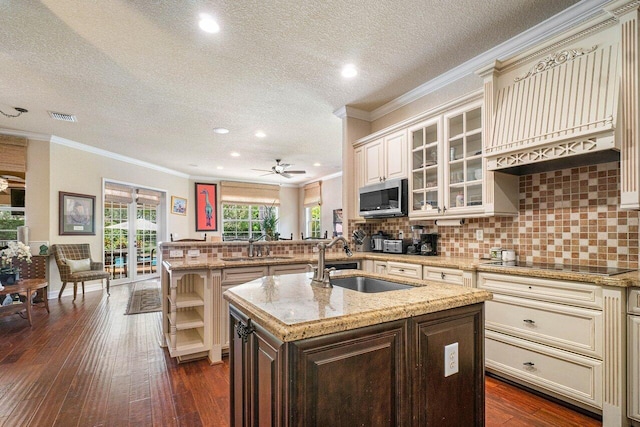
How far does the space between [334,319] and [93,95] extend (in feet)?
13.8

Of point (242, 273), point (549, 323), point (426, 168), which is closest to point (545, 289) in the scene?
point (549, 323)

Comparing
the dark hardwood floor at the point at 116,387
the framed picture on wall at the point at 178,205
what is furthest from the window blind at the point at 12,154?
the framed picture on wall at the point at 178,205

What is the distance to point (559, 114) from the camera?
221cm

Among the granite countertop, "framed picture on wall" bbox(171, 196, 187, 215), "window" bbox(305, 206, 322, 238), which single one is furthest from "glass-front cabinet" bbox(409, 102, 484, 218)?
"framed picture on wall" bbox(171, 196, 187, 215)

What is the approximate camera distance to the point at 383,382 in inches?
43.9

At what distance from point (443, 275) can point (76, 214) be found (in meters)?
6.38

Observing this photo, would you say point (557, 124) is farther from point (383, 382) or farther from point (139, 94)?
point (139, 94)

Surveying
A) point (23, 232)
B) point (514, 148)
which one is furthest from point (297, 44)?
point (23, 232)

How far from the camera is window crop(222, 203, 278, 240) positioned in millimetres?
9820

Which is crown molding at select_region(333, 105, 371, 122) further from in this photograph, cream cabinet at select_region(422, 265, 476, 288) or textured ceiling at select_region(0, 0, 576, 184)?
cream cabinet at select_region(422, 265, 476, 288)

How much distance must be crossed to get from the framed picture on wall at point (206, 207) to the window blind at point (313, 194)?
110 inches

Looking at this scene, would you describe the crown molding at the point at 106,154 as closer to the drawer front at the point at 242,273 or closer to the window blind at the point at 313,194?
the window blind at the point at 313,194

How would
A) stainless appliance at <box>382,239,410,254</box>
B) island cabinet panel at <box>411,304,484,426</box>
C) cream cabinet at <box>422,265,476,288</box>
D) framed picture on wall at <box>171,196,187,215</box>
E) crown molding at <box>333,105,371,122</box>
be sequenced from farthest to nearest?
framed picture on wall at <box>171,196,187,215</box>, crown molding at <box>333,105,371,122</box>, stainless appliance at <box>382,239,410,254</box>, cream cabinet at <box>422,265,476,288</box>, island cabinet panel at <box>411,304,484,426</box>

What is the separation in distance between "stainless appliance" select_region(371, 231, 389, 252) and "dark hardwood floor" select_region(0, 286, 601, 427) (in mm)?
1874
